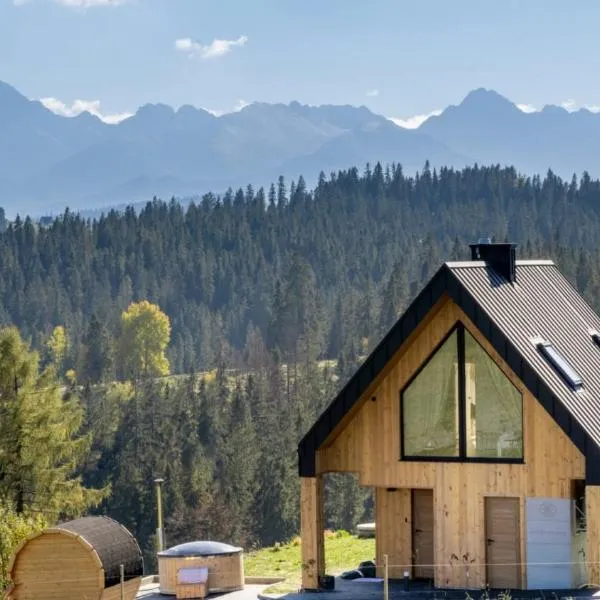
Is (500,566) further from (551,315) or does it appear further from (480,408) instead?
(551,315)

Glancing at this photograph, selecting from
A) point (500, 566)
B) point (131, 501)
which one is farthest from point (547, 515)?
point (131, 501)

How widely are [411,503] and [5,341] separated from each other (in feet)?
62.7

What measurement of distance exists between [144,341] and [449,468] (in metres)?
149

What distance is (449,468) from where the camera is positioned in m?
25.4

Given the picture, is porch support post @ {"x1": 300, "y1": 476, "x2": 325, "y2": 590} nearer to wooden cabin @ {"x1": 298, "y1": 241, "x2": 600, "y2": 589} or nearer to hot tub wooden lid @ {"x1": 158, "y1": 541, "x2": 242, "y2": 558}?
wooden cabin @ {"x1": 298, "y1": 241, "x2": 600, "y2": 589}

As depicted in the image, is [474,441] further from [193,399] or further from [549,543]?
[193,399]

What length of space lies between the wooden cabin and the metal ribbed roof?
4 centimetres

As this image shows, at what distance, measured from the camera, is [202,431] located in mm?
111125

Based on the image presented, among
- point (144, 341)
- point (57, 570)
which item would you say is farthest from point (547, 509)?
point (144, 341)

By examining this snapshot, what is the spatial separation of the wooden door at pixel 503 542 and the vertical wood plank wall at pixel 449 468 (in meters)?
0.14

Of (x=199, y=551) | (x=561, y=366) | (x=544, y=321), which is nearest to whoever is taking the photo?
(x=561, y=366)

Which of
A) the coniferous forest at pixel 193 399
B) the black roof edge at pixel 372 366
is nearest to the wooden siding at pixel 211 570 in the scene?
the black roof edge at pixel 372 366

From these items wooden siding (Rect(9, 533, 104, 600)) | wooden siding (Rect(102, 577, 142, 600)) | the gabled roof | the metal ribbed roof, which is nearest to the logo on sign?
the gabled roof

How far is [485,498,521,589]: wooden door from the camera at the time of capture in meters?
24.9
